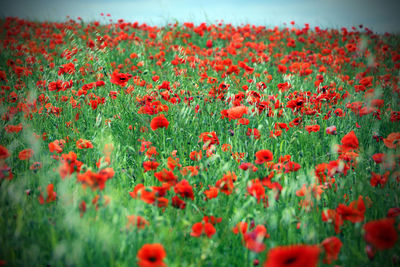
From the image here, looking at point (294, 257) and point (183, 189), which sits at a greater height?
point (183, 189)

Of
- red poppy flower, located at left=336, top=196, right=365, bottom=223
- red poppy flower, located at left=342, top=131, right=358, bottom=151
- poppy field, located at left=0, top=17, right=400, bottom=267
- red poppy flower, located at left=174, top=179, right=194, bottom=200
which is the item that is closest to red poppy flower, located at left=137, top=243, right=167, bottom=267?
poppy field, located at left=0, top=17, right=400, bottom=267

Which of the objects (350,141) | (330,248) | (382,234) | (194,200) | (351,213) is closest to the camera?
(382,234)

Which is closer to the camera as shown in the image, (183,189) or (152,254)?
(152,254)

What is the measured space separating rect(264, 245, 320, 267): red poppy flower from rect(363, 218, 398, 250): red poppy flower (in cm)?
31

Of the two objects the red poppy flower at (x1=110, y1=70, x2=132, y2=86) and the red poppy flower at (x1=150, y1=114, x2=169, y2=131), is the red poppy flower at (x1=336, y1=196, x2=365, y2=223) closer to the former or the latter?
the red poppy flower at (x1=150, y1=114, x2=169, y2=131)

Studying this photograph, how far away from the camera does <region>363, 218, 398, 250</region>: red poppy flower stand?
2.82ft

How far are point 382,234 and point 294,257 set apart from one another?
38 cm

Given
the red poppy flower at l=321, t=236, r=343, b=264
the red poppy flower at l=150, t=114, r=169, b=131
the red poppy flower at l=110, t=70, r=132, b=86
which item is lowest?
the red poppy flower at l=321, t=236, r=343, b=264

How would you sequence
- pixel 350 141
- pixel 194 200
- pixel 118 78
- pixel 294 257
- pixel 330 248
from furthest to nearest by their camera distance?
1. pixel 118 78
2. pixel 194 200
3. pixel 350 141
4. pixel 330 248
5. pixel 294 257

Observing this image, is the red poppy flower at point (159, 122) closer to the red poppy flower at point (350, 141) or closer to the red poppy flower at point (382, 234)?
the red poppy flower at point (350, 141)

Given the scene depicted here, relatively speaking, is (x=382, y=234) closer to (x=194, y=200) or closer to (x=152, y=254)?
(x=152, y=254)

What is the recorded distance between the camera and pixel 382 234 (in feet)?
2.86

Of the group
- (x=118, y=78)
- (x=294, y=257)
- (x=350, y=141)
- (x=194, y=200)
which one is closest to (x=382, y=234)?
(x=294, y=257)

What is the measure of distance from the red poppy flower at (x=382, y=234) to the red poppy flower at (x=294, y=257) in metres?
0.31
